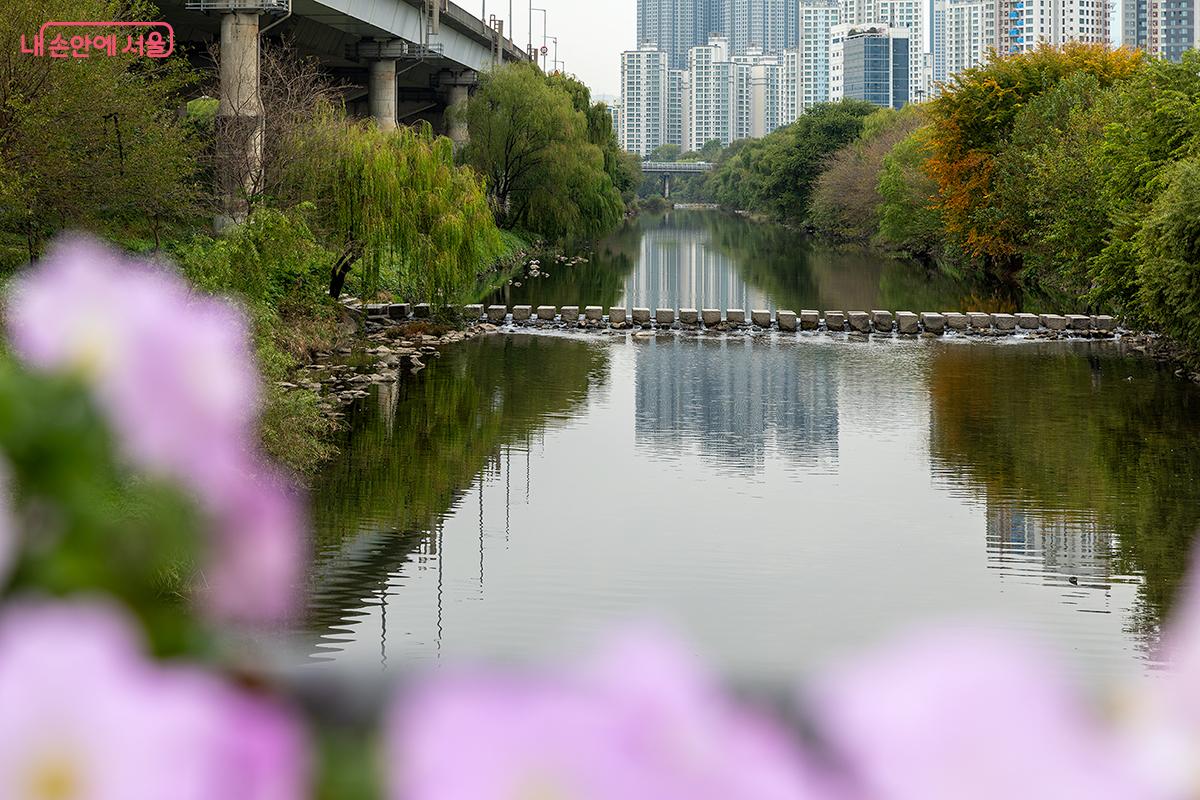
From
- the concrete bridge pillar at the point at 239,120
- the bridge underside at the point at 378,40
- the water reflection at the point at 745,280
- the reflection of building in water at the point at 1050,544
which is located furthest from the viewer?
the bridge underside at the point at 378,40

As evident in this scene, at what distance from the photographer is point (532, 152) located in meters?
42.1

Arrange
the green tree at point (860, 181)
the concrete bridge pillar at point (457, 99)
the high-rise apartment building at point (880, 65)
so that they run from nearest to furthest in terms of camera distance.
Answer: the concrete bridge pillar at point (457, 99)
the green tree at point (860, 181)
the high-rise apartment building at point (880, 65)

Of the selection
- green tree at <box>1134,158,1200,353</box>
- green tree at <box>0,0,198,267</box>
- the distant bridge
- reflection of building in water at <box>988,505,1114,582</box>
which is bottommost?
reflection of building in water at <box>988,505,1114,582</box>

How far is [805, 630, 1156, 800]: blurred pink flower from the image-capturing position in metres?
0.33

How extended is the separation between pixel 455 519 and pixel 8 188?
678cm


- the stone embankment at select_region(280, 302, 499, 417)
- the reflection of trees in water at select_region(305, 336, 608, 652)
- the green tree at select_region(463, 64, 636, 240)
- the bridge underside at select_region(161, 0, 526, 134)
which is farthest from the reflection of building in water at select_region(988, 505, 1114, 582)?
the green tree at select_region(463, 64, 636, 240)

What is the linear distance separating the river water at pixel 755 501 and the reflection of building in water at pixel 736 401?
0.07 m

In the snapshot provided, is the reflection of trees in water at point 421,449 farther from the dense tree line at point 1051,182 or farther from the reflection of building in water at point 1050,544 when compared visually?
the dense tree line at point 1051,182

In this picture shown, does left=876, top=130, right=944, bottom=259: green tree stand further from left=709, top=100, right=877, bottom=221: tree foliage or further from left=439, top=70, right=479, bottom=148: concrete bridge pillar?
left=709, top=100, right=877, bottom=221: tree foliage

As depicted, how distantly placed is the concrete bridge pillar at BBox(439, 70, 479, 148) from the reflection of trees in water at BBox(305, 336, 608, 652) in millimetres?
21777

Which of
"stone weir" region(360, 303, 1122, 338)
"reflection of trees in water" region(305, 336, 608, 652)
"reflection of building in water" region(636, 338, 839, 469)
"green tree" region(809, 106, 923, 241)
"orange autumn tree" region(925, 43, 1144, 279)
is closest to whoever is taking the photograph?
"reflection of trees in water" region(305, 336, 608, 652)

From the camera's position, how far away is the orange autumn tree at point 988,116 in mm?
36281

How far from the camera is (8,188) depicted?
1595 cm

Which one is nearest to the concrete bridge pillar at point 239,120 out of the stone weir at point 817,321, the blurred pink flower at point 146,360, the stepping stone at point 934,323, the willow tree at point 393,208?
the willow tree at point 393,208
